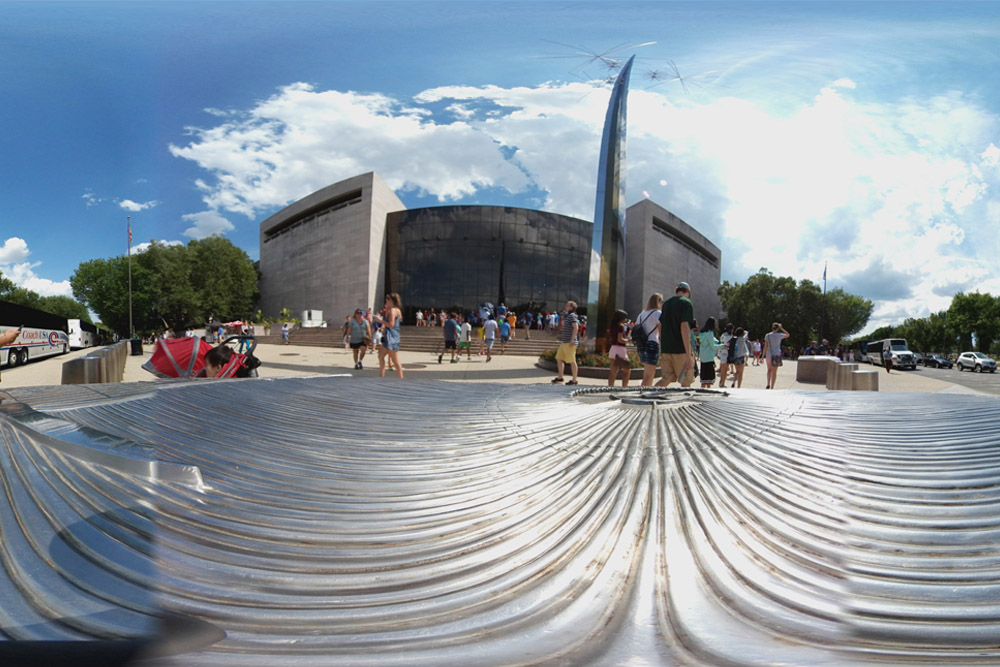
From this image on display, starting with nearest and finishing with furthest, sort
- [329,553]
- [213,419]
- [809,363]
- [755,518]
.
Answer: [329,553] → [755,518] → [213,419] → [809,363]

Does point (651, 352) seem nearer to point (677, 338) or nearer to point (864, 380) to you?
point (677, 338)

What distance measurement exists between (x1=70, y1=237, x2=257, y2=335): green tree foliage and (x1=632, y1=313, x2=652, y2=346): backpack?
867 centimetres

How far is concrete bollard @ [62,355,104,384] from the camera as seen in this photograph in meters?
4.70

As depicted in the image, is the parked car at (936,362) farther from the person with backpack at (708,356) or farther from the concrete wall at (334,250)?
the concrete wall at (334,250)

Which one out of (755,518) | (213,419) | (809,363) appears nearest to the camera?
(755,518)

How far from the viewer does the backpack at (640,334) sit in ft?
18.7

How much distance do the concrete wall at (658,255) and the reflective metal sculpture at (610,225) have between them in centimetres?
2027

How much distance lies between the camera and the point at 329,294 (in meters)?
33.7

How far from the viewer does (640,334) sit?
5762mm

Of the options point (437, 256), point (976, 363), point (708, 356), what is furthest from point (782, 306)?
point (708, 356)

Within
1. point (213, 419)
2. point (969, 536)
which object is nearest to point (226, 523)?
point (213, 419)

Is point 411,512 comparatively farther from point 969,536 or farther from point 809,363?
point 809,363

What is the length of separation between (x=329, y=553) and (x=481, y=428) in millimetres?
1032

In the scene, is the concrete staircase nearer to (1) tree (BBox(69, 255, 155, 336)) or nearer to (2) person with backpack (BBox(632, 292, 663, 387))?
(1) tree (BBox(69, 255, 155, 336))
